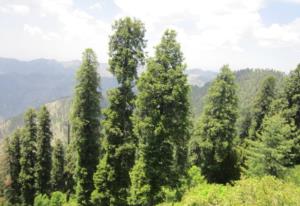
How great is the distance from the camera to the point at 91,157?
31.6 metres

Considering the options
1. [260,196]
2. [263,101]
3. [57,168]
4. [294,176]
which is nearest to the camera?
[260,196]

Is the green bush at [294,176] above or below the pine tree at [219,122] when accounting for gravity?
below

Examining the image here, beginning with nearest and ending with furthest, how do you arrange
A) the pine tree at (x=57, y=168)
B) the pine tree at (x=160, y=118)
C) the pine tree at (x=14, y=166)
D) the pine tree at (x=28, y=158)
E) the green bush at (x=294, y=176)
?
the pine tree at (x=160, y=118) → the green bush at (x=294, y=176) → the pine tree at (x=28, y=158) → the pine tree at (x=14, y=166) → the pine tree at (x=57, y=168)

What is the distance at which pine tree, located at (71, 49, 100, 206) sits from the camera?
98.6 ft

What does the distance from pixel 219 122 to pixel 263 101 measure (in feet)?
76.1

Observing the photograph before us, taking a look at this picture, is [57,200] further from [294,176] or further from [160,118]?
[294,176]

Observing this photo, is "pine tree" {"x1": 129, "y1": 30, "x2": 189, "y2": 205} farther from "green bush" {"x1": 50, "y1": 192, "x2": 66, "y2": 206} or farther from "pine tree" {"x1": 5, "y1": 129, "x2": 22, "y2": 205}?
"pine tree" {"x1": 5, "y1": 129, "x2": 22, "y2": 205}

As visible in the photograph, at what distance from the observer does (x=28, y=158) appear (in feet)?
167

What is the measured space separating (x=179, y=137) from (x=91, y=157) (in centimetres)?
Answer: 1142

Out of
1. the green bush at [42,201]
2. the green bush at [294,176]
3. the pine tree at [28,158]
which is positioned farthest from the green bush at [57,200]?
the green bush at [294,176]

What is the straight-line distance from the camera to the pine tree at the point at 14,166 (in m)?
54.4

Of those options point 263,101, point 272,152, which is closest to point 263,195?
point 272,152

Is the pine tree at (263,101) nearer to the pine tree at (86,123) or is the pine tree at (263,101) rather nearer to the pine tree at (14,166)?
the pine tree at (86,123)

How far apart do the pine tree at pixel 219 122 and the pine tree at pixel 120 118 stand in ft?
36.4
